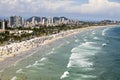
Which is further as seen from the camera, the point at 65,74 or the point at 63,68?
the point at 63,68

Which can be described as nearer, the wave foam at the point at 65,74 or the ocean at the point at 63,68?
the wave foam at the point at 65,74

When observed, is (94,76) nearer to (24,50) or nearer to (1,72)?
(1,72)

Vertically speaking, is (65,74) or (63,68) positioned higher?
(65,74)

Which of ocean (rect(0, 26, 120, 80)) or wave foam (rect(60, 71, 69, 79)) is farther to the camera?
ocean (rect(0, 26, 120, 80))

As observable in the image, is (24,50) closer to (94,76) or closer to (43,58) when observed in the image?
(43,58)

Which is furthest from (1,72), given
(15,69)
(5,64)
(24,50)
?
(24,50)

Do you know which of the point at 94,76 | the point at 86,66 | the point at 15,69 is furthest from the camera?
the point at 86,66

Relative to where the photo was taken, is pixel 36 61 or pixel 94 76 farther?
pixel 36 61

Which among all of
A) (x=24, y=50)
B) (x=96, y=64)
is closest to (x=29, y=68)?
(x=96, y=64)

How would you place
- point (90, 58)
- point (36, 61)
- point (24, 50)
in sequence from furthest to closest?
point (24, 50)
point (90, 58)
point (36, 61)
